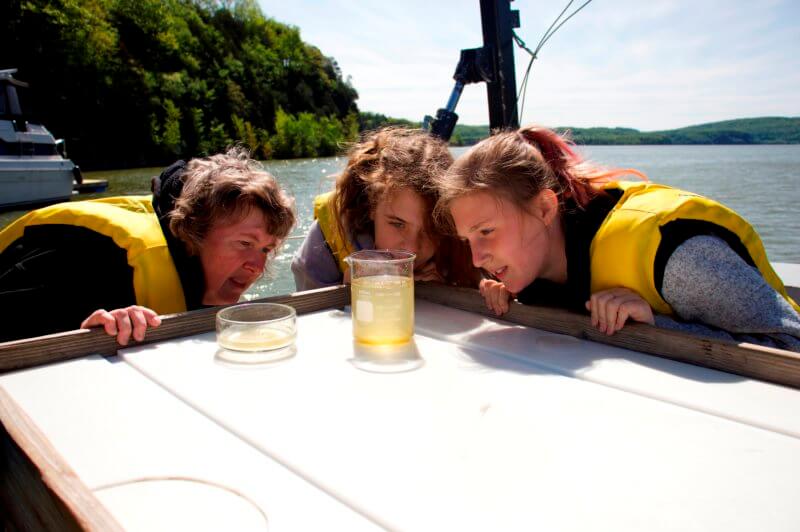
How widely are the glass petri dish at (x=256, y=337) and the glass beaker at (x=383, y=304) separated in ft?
0.41

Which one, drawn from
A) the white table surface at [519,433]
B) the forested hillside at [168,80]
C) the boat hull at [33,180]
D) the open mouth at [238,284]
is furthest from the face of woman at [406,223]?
the forested hillside at [168,80]

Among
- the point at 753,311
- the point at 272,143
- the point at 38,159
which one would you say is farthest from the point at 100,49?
the point at 753,311

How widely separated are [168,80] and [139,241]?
31273mm

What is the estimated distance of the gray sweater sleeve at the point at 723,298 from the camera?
1110 mm

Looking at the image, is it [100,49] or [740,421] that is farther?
[100,49]

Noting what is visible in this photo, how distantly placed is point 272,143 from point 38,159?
2059cm

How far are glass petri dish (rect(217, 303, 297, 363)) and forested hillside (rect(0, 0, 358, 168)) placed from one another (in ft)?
58.9

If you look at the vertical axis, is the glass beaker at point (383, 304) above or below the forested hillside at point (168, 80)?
below

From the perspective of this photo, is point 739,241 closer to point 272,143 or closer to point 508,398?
point 508,398

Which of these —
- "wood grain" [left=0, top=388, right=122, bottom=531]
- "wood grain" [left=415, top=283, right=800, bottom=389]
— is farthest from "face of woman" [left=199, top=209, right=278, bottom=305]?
"wood grain" [left=0, top=388, right=122, bottom=531]

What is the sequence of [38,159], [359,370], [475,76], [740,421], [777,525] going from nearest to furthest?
[777,525], [740,421], [359,370], [475,76], [38,159]

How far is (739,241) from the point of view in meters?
1.26

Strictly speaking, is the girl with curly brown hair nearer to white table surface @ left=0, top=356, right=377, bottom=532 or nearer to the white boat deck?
the white boat deck

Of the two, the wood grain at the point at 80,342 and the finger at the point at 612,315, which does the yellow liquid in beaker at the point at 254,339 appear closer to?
the wood grain at the point at 80,342
